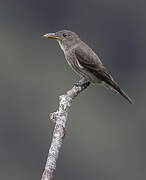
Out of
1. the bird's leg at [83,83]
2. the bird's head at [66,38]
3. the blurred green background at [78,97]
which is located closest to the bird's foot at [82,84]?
the bird's leg at [83,83]

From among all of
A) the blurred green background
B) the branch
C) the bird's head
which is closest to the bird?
the bird's head

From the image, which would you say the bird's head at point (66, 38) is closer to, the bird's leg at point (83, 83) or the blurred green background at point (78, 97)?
the bird's leg at point (83, 83)

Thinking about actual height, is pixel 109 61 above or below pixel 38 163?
above

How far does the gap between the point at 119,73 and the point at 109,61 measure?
1.32 m

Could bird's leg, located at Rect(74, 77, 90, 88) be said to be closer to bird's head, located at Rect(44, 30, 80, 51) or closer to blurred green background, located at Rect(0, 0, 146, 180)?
bird's head, located at Rect(44, 30, 80, 51)

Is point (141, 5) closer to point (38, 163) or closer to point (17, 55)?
point (17, 55)

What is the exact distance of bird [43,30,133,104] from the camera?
37.6ft

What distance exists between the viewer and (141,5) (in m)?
52.8

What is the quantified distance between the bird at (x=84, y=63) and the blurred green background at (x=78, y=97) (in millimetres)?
18905

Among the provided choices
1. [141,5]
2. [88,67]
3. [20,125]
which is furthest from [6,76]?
[88,67]

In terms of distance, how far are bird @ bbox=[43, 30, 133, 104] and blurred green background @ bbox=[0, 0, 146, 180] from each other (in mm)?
18905

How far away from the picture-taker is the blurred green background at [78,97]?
118 feet

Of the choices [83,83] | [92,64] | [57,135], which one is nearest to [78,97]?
[92,64]

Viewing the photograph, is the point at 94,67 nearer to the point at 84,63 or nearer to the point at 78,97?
the point at 84,63
